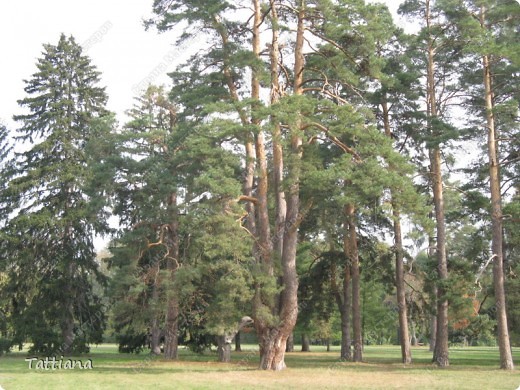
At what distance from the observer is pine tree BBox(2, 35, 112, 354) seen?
102 feet

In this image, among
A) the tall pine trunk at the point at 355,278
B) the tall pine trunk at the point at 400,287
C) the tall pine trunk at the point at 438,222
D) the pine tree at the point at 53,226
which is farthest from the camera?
the pine tree at the point at 53,226

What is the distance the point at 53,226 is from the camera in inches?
1232

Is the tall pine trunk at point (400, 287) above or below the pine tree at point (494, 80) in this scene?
below

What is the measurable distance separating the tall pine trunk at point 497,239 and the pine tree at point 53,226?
20.0 meters

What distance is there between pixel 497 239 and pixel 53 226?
23.2m

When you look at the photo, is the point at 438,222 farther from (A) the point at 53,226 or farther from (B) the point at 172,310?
(A) the point at 53,226

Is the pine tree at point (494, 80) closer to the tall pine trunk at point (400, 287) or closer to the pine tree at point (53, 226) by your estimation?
the tall pine trunk at point (400, 287)

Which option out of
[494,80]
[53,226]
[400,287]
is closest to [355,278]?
[400,287]

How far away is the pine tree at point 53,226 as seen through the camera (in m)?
31.2

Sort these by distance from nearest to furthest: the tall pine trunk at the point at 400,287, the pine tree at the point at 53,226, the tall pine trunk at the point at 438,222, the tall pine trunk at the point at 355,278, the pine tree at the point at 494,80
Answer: the pine tree at the point at 494,80, the tall pine trunk at the point at 438,222, the tall pine trunk at the point at 400,287, the tall pine trunk at the point at 355,278, the pine tree at the point at 53,226

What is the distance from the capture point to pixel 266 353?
62.7 ft

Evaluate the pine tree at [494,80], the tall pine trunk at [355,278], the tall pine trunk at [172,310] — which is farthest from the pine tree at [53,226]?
the pine tree at [494,80]

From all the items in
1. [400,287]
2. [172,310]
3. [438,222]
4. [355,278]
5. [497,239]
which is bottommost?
[172,310]

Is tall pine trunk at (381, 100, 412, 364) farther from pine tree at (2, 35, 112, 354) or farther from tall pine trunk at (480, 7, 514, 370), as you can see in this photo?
pine tree at (2, 35, 112, 354)
